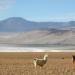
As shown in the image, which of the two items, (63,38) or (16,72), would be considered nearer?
(16,72)

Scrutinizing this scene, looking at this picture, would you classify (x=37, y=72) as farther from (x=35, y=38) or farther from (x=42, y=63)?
(x=35, y=38)

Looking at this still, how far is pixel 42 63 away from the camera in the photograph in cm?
2256

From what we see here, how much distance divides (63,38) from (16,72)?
137m

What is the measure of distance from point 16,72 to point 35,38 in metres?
150

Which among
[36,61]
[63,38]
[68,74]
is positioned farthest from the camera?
[63,38]

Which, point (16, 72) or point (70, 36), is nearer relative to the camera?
point (16, 72)

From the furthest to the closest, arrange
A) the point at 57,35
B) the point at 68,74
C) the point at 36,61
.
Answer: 1. the point at 57,35
2. the point at 36,61
3. the point at 68,74

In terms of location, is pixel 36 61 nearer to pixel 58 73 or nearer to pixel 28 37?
pixel 58 73

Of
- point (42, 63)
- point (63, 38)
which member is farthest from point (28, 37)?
point (42, 63)

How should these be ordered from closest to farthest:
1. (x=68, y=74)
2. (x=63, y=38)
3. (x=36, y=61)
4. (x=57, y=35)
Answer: (x=68, y=74), (x=36, y=61), (x=63, y=38), (x=57, y=35)

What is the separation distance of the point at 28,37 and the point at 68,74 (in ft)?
514

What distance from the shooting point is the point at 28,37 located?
6895 inches

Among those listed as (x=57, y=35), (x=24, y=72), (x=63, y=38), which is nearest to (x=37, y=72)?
(x=24, y=72)

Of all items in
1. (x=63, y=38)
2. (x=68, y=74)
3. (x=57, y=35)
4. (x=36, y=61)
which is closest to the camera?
(x=68, y=74)
